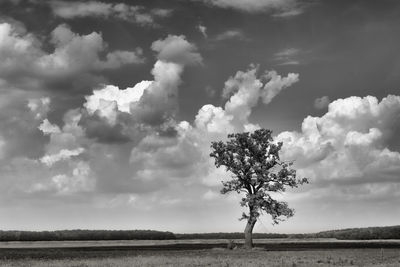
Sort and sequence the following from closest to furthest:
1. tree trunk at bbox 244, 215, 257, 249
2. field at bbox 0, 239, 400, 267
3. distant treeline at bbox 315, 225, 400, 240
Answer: field at bbox 0, 239, 400, 267
tree trunk at bbox 244, 215, 257, 249
distant treeline at bbox 315, 225, 400, 240

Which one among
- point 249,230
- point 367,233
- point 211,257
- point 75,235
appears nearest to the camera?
point 211,257

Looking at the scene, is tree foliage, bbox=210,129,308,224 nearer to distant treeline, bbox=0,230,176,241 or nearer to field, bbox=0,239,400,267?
field, bbox=0,239,400,267

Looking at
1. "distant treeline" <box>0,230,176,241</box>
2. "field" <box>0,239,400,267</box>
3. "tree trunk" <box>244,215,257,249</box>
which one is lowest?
"field" <box>0,239,400,267</box>

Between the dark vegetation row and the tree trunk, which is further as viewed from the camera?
the dark vegetation row

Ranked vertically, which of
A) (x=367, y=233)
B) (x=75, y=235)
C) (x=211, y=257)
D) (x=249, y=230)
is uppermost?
(x=367, y=233)

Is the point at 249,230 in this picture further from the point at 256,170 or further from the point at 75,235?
the point at 75,235

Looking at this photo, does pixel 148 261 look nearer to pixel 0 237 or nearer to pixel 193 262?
pixel 193 262

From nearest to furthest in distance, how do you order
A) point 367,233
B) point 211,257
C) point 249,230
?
point 211,257 → point 249,230 → point 367,233

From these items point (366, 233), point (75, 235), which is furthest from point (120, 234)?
point (366, 233)

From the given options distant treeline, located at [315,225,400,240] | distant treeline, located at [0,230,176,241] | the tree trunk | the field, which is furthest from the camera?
distant treeline, located at [315,225,400,240]

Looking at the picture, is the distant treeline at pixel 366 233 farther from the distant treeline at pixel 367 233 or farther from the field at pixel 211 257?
the field at pixel 211 257

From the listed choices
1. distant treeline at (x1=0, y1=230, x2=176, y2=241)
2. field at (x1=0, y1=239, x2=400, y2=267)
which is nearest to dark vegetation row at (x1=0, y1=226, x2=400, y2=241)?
distant treeline at (x1=0, y1=230, x2=176, y2=241)

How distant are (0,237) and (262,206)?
110995 millimetres

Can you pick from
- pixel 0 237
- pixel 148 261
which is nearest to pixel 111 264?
pixel 148 261
